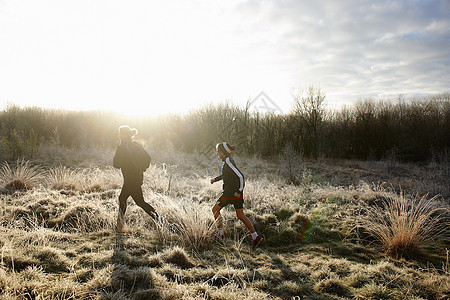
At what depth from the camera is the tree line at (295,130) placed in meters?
20.1

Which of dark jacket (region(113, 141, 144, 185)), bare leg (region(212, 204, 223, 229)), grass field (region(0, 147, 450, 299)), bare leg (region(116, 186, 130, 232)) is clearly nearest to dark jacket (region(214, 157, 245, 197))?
bare leg (region(212, 204, 223, 229))

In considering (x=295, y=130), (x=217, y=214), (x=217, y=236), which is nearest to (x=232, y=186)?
(x=217, y=214)

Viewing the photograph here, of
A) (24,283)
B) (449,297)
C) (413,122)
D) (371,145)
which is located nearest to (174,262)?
(24,283)

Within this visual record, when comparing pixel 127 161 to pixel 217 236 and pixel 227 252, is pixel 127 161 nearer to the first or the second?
pixel 217 236

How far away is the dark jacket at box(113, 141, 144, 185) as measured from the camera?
16.5 feet

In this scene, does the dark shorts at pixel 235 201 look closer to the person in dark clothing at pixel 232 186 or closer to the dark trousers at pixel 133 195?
the person in dark clothing at pixel 232 186

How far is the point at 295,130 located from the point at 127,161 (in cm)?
1797

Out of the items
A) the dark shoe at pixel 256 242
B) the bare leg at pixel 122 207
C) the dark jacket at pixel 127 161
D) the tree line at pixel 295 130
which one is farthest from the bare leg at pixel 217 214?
the tree line at pixel 295 130

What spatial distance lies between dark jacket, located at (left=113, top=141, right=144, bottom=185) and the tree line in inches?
585

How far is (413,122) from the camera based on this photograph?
67.8 feet

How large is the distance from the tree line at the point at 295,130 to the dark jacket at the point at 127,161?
14.9 m

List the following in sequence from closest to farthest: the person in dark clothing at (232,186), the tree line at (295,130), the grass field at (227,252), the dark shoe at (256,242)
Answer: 1. the grass field at (227,252)
2. the person in dark clothing at (232,186)
3. the dark shoe at (256,242)
4. the tree line at (295,130)

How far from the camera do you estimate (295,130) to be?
2153cm

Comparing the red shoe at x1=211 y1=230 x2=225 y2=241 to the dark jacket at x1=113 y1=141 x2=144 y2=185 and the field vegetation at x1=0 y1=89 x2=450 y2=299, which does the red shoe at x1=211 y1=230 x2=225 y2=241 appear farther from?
the dark jacket at x1=113 y1=141 x2=144 y2=185
